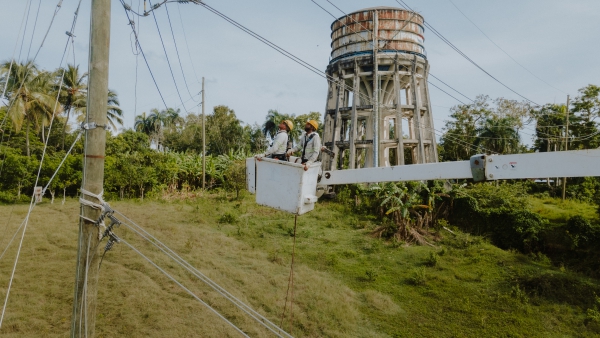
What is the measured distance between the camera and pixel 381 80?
22.3 m

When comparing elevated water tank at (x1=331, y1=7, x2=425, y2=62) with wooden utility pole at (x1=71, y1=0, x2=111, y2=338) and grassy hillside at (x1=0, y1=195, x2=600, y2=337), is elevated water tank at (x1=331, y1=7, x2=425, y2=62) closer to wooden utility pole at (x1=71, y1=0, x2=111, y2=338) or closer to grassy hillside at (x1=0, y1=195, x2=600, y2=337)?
grassy hillside at (x1=0, y1=195, x2=600, y2=337)

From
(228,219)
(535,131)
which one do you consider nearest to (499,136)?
(535,131)

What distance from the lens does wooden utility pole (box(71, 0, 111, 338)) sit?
15.6 feet

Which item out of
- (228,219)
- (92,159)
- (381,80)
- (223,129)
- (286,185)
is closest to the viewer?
(92,159)

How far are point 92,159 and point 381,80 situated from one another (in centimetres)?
1927

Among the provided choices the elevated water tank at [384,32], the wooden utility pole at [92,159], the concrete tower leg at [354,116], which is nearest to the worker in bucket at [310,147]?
the wooden utility pole at [92,159]

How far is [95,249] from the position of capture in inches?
192

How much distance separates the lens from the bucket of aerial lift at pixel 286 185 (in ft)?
15.6

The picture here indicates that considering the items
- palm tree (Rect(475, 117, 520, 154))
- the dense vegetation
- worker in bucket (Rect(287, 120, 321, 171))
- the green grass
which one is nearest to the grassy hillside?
the dense vegetation

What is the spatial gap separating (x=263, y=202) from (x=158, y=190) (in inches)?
765

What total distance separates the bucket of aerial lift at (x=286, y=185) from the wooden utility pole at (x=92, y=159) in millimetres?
1834

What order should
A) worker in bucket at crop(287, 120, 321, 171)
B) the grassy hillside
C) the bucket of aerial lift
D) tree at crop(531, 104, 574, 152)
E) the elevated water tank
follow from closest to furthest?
the bucket of aerial lift < worker in bucket at crop(287, 120, 321, 171) < the grassy hillside < the elevated water tank < tree at crop(531, 104, 574, 152)

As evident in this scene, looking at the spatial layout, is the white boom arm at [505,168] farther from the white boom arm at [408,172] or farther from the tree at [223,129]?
the tree at [223,129]

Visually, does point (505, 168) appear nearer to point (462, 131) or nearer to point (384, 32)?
point (384, 32)
